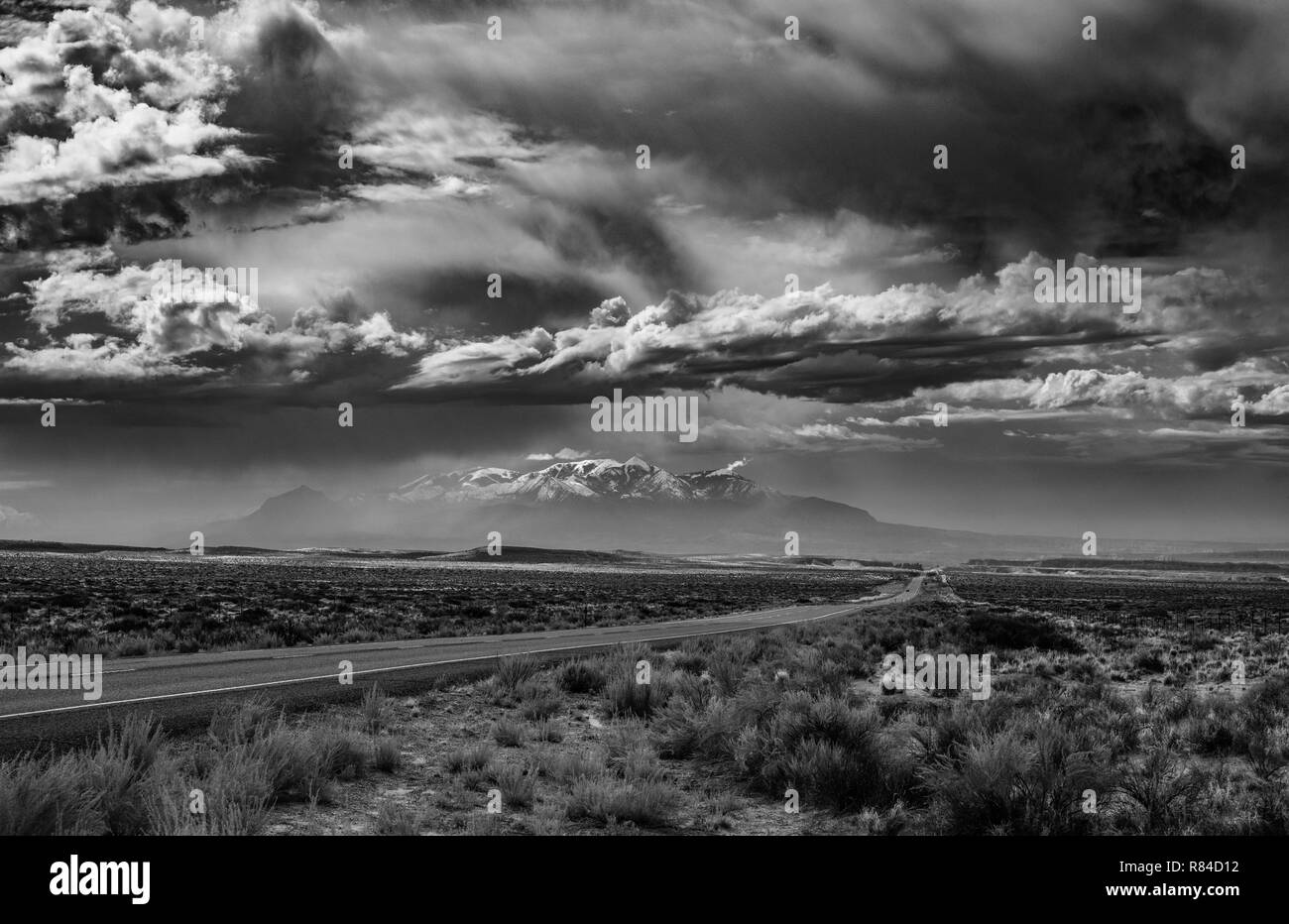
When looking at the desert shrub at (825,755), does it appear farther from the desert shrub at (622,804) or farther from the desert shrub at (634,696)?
the desert shrub at (634,696)

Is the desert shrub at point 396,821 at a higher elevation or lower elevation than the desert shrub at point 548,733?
higher

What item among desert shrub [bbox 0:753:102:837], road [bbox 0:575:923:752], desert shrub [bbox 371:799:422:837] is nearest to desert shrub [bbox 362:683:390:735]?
road [bbox 0:575:923:752]

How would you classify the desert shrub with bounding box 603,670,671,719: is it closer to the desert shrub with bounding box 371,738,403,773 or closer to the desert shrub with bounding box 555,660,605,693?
the desert shrub with bounding box 555,660,605,693

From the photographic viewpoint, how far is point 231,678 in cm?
1391

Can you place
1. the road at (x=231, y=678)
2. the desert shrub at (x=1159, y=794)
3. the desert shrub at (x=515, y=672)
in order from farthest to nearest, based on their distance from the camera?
the desert shrub at (x=515, y=672) < the road at (x=231, y=678) < the desert shrub at (x=1159, y=794)

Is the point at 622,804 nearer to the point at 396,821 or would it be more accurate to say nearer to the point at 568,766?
the point at 568,766

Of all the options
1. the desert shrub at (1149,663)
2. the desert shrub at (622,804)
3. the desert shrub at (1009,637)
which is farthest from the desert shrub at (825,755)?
the desert shrub at (1009,637)

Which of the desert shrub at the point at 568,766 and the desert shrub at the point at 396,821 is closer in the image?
the desert shrub at the point at 396,821

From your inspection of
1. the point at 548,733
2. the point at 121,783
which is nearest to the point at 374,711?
the point at 548,733

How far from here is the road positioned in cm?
991

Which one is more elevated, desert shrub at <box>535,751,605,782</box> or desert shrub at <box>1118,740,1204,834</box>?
desert shrub at <box>1118,740,1204,834</box>

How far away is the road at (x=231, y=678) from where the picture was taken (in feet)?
32.5
